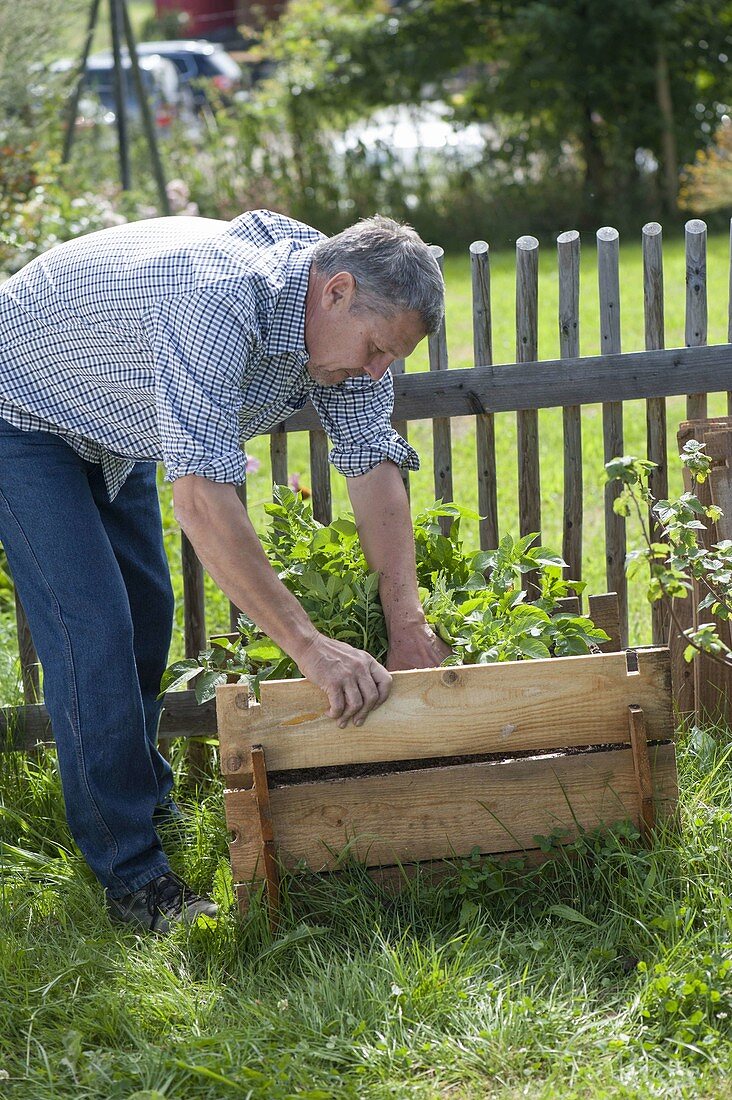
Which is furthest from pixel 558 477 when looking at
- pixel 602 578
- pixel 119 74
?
pixel 119 74

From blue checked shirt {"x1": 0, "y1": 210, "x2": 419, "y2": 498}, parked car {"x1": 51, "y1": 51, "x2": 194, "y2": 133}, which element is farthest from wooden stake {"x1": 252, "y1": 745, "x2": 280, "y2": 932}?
parked car {"x1": 51, "y1": 51, "x2": 194, "y2": 133}

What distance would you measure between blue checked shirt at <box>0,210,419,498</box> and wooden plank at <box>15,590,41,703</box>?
0.77 metres

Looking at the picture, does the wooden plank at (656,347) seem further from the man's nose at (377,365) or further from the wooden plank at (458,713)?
the man's nose at (377,365)

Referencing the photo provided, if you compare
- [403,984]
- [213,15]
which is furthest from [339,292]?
[213,15]

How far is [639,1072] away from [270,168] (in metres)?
9.39

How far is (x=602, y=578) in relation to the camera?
13.3 feet

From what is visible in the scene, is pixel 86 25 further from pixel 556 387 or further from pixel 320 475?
pixel 556 387

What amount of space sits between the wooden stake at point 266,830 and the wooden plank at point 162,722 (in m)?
0.86

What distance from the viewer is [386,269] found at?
2.09 m

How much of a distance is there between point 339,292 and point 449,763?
1.00m

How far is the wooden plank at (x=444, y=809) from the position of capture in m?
2.28

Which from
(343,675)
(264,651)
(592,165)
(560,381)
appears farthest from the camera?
(592,165)

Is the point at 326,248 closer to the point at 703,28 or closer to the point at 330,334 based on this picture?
the point at 330,334

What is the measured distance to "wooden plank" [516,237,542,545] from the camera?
302 cm
